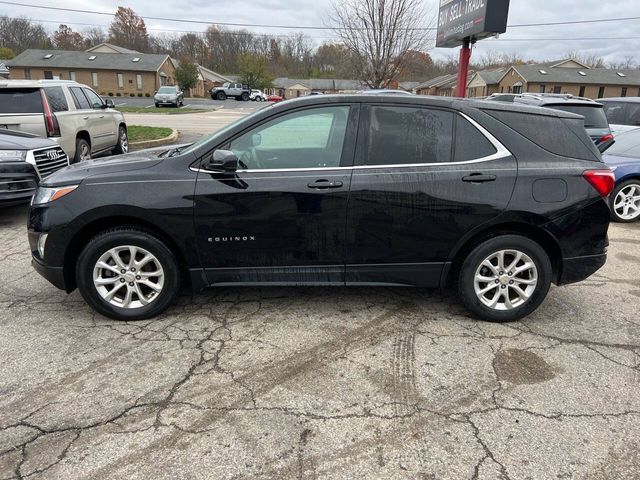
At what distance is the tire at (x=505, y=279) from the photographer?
3.67 metres

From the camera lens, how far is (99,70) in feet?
203

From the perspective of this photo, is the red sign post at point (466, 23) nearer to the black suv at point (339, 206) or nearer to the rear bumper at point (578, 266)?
the black suv at point (339, 206)

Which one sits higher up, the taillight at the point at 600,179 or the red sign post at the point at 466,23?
the red sign post at the point at 466,23

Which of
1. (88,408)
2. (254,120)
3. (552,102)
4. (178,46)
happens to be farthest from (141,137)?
(178,46)

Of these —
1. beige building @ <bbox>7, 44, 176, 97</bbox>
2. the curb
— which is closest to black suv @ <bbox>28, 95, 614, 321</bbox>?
the curb

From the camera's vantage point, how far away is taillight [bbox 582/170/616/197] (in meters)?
3.63

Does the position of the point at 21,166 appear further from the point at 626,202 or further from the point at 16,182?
the point at 626,202

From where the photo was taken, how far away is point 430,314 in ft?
13.1

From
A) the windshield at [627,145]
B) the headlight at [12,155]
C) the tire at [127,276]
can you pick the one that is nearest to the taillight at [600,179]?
the tire at [127,276]

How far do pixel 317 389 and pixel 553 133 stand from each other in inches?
105

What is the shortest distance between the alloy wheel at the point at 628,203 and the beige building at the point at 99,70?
209 ft

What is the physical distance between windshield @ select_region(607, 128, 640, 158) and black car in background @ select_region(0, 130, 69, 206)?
8546 mm

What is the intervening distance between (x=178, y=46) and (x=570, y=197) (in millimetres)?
108127

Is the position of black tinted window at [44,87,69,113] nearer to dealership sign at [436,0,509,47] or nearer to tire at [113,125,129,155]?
tire at [113,125,129,155]
